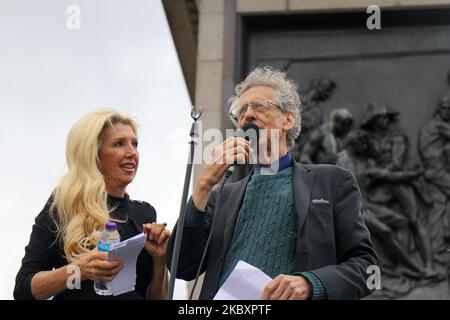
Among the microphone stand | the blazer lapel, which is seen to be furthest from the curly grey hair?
the microphone stand

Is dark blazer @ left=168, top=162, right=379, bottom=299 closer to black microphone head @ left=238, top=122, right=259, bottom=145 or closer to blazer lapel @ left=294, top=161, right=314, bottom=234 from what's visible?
blazer lapel @ left=294, top=161, right=314, bottom=234

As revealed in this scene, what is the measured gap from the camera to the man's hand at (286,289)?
13.1ft

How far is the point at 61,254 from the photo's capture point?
4586 millimetres

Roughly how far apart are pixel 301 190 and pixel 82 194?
108 centimetres

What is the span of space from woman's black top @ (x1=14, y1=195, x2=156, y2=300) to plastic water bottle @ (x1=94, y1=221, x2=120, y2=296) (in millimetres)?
35

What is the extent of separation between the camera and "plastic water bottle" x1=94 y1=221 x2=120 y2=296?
14.3ft

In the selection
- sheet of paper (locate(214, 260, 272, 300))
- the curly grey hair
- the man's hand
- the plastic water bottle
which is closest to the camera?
the man's hand

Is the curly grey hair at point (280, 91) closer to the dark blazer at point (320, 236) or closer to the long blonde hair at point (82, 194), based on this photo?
the dark blazer at point (320, 236)

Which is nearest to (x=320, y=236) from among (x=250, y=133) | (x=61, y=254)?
(x=250, y=133)

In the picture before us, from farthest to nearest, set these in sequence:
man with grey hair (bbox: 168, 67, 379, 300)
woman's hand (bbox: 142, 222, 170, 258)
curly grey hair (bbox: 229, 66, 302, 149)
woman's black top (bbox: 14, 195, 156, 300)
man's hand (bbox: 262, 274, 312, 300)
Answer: curly grey hair (bbox: 229, 66, 302, 149)
woman's hand (bbox: 142, 222, 170, 258)
woman's black top (bbox: 14, 195, 156, 300)
man with grey hair (bbox: 168, 67, 379, 300)
man's hand (bbox: 262, 274, 312, 300)

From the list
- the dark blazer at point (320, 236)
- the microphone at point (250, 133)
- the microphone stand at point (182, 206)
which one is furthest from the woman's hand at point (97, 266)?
the microphone at point (250, 133)
